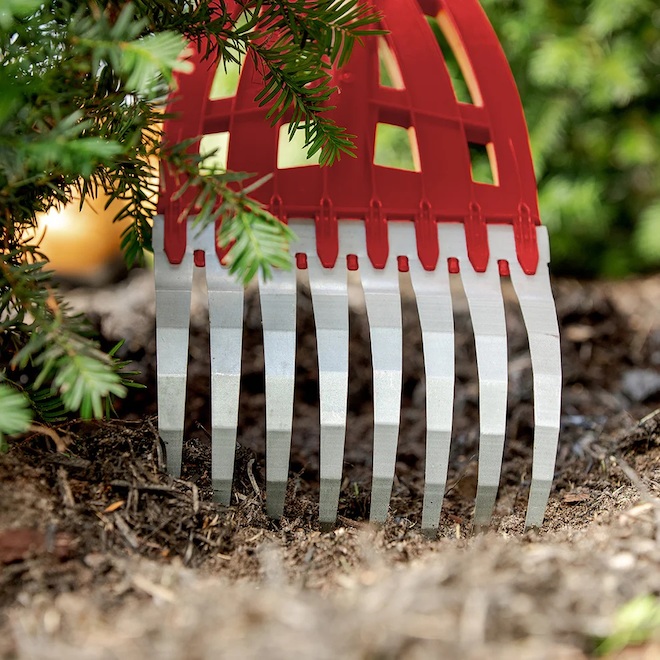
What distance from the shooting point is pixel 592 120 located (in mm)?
2498

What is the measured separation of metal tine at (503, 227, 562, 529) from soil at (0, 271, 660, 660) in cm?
5

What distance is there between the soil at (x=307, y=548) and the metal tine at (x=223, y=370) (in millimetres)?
39

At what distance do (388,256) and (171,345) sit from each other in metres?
0.34

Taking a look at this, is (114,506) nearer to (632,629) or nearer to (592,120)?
(632,629)

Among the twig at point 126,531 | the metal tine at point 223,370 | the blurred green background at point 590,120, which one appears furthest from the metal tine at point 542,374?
the blurred green background at point 590,120

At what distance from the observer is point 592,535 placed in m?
0.85

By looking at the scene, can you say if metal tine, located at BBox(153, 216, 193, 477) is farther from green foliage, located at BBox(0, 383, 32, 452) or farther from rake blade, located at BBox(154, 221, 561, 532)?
green foliage, located at BBox(0, 383, 32, 452)

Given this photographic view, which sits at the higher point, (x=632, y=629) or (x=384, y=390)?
(x=384, y=390)

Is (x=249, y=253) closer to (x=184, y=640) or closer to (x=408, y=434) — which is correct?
(x=184, y=640)

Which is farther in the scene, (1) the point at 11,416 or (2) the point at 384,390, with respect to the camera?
(2) the point at 384,390

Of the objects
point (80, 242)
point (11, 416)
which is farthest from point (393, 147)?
point (11, 416)

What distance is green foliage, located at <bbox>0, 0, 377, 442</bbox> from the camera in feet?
2.31

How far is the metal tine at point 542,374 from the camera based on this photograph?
1030 millimetres

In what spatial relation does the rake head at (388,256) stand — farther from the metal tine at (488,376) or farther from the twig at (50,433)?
the twig at (50,433)
